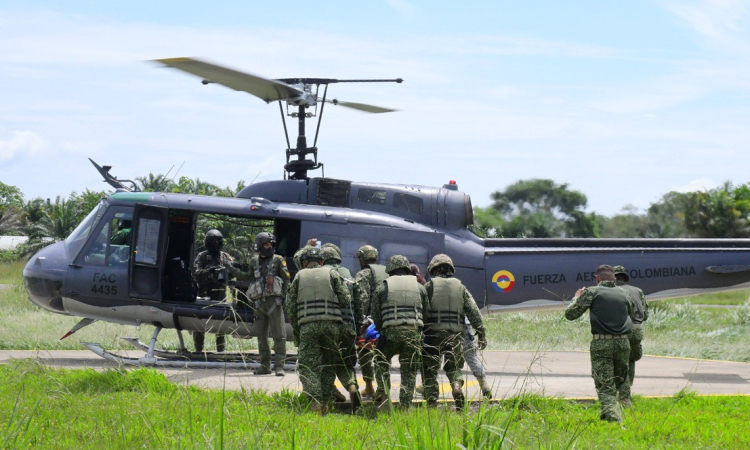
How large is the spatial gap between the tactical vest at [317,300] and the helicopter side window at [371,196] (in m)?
3.98

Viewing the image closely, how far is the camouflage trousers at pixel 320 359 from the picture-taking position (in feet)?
27.3

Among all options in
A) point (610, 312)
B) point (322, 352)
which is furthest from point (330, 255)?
point (610, 312)

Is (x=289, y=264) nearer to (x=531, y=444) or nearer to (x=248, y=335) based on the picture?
(x=248, y=335)

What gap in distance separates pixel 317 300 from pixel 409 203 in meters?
4.26

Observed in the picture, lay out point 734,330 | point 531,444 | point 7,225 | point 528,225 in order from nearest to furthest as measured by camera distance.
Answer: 1. point 531,444
2. point 734,330
3. point 528,225
4. point 7,225

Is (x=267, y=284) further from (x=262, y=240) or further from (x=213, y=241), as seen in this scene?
(x=213, y=241)

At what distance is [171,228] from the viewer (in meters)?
12.7

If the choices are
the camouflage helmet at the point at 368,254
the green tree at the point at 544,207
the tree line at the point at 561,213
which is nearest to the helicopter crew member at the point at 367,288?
the camouflage helmet at the point at 368,254

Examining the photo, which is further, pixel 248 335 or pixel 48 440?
pixel 248 335

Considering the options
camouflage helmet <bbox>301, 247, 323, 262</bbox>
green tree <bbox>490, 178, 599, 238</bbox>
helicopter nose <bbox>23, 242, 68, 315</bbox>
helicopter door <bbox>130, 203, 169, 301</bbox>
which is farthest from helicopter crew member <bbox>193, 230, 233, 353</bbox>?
green tree <bbox>490, 178, 599, 238</bbox>

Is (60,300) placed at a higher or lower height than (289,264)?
lower

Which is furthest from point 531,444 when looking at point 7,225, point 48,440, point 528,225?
Result: point 7,225

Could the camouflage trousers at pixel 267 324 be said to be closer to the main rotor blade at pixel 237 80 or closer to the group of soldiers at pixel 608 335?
the main rotor blade at pixel 237 80

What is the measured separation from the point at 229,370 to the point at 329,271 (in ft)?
10.3
